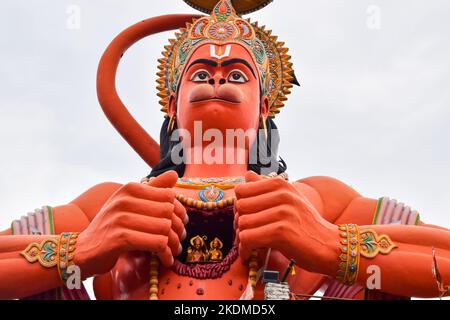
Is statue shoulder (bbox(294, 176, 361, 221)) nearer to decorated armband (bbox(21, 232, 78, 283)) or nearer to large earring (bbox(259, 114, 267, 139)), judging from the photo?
large earring (bbox(259, 114, 267, 139))

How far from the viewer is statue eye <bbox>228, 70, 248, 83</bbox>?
568 cm

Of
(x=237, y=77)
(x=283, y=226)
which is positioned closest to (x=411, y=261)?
(x=283, y=226)

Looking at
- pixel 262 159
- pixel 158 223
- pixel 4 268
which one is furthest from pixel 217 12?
pixel 4 268

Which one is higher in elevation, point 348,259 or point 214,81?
point 214,81

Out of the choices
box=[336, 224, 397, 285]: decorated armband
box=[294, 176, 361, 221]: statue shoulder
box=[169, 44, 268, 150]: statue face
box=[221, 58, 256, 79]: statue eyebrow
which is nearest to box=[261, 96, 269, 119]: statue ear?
box=[169, 44, 268, 150]: statue face

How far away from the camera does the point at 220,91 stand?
5469 millimetres

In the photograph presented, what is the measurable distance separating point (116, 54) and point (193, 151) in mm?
1478

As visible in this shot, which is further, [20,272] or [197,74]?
[197,74]

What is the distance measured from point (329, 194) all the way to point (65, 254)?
6.54 ft

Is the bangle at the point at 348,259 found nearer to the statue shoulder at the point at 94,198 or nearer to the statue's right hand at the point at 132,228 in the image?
the statue's right hand at the point at 132,228

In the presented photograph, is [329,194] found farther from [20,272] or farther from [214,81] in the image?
[20,272]

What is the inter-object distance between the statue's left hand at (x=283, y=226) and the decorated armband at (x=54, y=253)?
3.35 feet

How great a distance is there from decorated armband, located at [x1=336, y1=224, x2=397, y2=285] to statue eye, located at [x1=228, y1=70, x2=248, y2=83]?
5.27ft

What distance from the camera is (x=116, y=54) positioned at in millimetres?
6562
